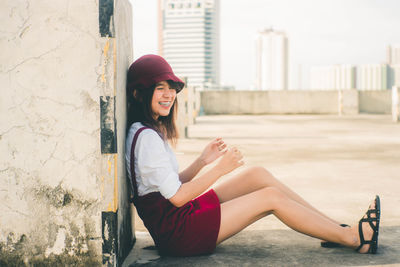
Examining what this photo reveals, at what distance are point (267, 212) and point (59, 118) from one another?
4.25 ft

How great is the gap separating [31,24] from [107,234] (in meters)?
1.11

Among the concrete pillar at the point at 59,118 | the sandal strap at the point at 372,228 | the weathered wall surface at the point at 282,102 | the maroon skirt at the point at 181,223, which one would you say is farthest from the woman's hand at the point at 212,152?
the weathered wall surface at the point at 282,102

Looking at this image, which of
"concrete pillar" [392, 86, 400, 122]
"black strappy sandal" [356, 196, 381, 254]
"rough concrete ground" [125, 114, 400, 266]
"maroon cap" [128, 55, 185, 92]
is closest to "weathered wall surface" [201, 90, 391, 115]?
"concrete pillar" [392, 86, 400, 122]

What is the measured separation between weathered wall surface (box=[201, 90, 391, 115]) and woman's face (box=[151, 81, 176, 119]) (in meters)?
22.1

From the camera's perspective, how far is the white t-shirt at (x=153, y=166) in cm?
247

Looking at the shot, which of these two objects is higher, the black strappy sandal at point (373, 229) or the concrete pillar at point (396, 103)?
the concrete pillar at point (396, 103)

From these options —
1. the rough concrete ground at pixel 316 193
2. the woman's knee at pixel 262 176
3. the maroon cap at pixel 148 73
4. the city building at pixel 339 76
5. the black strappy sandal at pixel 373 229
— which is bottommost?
the rough concrete ground at pixel 316 193

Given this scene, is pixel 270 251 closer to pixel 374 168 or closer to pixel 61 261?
pixel 61 261

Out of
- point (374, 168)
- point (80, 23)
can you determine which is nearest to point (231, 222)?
point (80, 23)

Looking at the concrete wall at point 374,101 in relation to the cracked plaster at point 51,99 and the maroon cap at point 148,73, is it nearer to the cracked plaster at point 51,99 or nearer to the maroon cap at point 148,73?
the maroon cap at point 148,73

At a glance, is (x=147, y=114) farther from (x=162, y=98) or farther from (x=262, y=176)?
(x=262, y=176)

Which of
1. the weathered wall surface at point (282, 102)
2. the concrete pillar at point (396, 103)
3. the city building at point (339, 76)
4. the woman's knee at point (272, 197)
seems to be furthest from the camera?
the city building at point (339, 76)

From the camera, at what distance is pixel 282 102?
2473cm

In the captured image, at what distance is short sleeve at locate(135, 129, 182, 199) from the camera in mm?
2469
